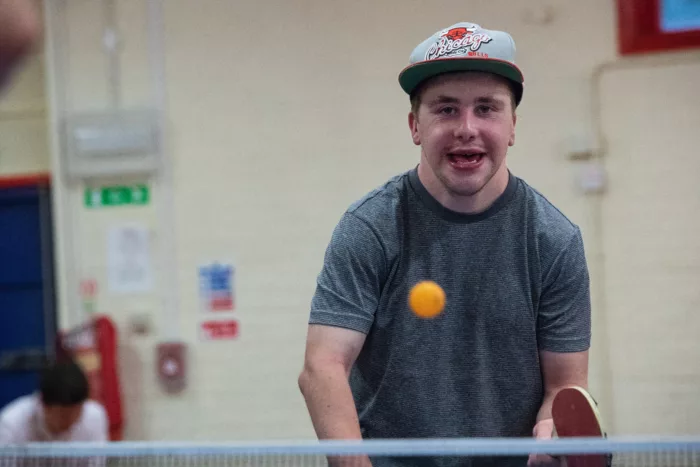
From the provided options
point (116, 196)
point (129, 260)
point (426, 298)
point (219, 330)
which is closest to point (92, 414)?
point (219, 330)

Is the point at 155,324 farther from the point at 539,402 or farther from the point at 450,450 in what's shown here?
the point at 450,450

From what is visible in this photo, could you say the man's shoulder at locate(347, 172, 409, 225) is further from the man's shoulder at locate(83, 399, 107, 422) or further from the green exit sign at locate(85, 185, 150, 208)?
the green exit sign at locate(85, 185, 150, 208)

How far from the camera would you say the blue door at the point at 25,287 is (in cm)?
446

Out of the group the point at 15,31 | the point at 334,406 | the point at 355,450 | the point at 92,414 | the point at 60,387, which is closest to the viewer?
the point at 15,31

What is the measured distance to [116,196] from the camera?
4141 mm

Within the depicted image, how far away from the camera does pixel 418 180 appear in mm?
1635

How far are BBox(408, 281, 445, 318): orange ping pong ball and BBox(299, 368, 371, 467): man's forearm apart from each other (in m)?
0.20

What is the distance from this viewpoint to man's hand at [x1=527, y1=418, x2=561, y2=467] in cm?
134

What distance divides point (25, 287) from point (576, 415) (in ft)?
12.9

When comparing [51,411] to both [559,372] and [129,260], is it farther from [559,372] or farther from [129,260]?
[559,372]

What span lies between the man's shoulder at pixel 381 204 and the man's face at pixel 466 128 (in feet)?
0.35

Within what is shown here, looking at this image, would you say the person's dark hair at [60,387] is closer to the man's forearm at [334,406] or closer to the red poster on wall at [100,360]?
the red poster on wall at [100,360]

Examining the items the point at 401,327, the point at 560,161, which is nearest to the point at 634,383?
the point at 560,161

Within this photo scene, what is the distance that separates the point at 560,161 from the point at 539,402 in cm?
229
